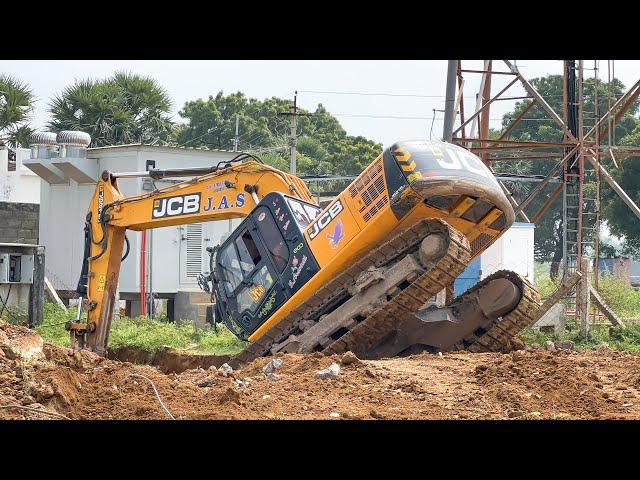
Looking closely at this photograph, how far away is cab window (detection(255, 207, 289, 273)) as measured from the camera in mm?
14562

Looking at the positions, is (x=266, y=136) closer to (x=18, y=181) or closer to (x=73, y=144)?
→ (x=18, y=181)

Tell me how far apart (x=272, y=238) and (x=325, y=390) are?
4880mm

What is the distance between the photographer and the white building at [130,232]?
27.7 meters

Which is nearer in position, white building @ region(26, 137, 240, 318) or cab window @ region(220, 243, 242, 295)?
cab window @ region(220, 243, 242, 295)

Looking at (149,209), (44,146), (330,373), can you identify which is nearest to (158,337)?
(149,209)

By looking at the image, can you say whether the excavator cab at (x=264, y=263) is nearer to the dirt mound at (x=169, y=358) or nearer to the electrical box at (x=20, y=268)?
the dirt mound at (x=169, y=358)

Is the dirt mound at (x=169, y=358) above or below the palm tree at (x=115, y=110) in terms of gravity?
below

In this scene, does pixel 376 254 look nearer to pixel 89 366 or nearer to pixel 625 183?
pixel 89 366

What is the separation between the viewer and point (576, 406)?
9.41 metres

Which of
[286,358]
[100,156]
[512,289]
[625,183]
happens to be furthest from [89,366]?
[625,183]

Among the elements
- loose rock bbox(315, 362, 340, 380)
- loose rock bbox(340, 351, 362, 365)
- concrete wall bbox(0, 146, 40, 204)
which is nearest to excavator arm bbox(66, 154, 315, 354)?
loose rock bbox(340, 351, 362, 365)

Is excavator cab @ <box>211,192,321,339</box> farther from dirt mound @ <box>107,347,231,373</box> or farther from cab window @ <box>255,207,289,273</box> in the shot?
dirt mound @ <box>107,347,231,373</box>

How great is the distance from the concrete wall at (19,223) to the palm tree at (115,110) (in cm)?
882

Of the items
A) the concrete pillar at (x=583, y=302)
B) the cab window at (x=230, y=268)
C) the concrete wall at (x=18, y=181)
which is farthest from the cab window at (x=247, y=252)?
the concrete wall at (x=18, y=181)
